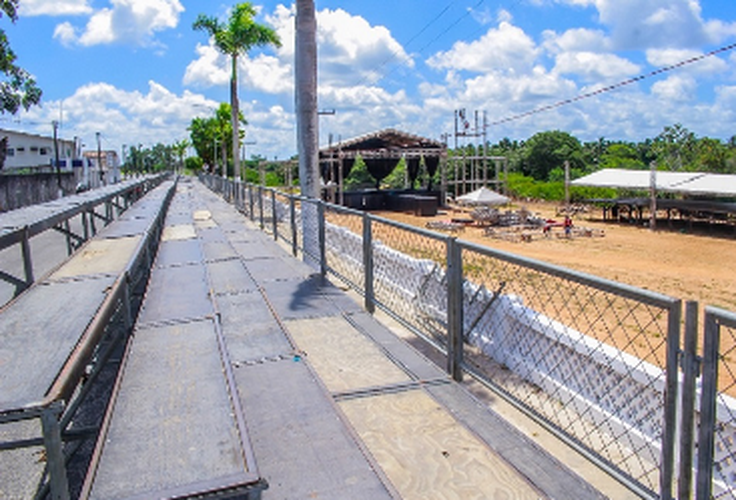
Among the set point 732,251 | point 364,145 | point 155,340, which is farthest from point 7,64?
point 732,251

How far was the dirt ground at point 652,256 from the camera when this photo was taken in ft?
50.4

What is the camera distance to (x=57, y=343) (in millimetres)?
2898

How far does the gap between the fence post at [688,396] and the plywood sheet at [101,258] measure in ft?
13.1

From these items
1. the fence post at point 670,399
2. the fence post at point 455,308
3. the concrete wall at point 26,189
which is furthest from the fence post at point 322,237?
the concrete wall at point 26,189

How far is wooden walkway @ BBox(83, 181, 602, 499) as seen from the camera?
224cm

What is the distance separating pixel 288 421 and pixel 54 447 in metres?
1.66

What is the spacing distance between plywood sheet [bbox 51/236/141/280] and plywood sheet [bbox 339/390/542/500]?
2378mm

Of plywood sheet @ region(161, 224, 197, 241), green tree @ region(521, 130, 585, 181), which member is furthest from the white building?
green tree @ region(521, 130, 585, 181)

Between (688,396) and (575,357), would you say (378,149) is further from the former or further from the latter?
(688,396)

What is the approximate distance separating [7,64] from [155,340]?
1041 inches

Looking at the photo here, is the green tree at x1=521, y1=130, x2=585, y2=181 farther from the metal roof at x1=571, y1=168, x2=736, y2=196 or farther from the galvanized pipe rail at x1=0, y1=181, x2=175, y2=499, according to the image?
the galvanized pipe rail at x1=0, y1=181, x2=175, y2=499

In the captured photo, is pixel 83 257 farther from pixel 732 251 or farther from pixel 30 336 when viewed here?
pixel 732 251

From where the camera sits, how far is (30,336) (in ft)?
9.89

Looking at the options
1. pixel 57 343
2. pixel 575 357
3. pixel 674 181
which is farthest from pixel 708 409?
pixel 674 181
